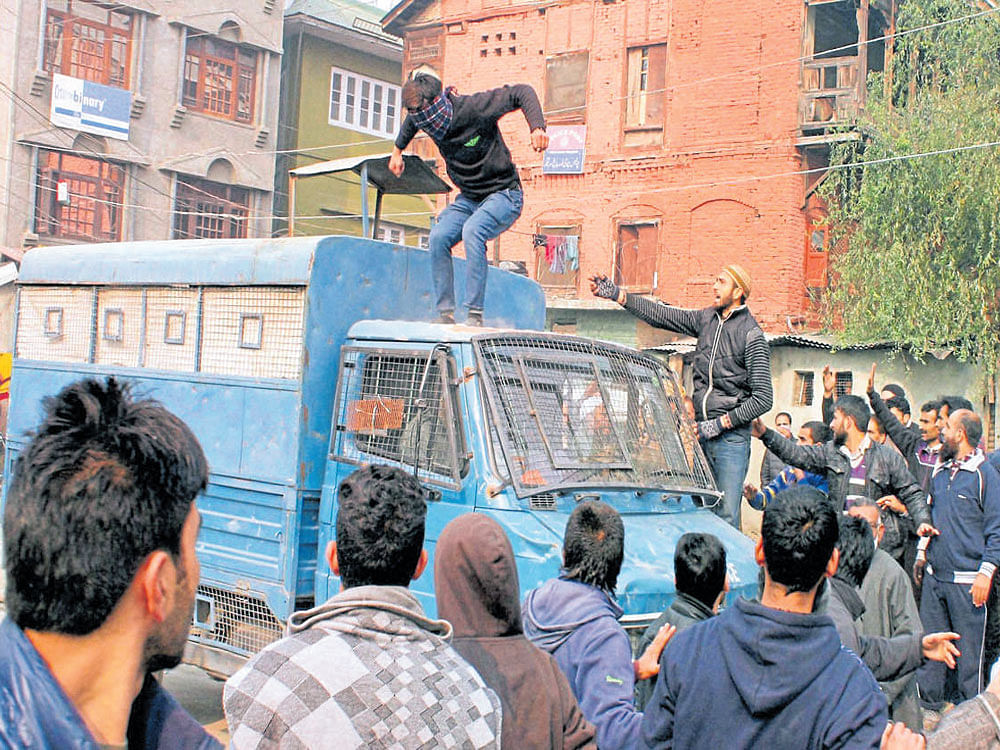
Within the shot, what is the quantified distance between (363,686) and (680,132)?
24.4 m

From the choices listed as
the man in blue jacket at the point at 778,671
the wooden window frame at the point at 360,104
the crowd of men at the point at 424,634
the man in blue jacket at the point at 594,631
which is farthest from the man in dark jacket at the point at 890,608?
the wooden window frame at the point at 360,104

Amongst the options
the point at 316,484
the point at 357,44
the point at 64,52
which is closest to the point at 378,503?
the point at 316,484

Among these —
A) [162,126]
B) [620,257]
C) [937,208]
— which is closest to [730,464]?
[937,208]

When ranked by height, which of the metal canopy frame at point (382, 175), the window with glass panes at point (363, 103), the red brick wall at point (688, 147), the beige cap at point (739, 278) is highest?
the window with glass panes at point (363, 103)

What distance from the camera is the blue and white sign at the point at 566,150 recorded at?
26.9 metres

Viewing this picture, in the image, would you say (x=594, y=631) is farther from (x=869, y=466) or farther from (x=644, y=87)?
(x=644, y=87)

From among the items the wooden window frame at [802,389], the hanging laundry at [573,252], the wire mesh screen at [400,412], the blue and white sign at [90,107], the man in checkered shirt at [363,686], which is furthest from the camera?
the hanging laundry at [573,252]

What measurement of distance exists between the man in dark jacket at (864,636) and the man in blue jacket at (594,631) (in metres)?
0.62

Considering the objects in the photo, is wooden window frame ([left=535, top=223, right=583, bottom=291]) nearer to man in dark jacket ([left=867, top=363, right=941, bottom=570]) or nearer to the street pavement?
man in dark jacket ([left=867, top=363, right=941, bottom=570])

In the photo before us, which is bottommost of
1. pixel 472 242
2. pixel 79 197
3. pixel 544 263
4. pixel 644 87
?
pixel 472 242

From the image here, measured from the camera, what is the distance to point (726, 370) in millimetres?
6648

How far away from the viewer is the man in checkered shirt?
228cm

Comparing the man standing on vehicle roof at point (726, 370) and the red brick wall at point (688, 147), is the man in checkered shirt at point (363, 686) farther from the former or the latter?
the red brick wall at point (688, 147)

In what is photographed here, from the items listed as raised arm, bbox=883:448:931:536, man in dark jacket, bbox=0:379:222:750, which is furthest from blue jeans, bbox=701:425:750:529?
man in dark jacket, bbox=0:379:222:750
